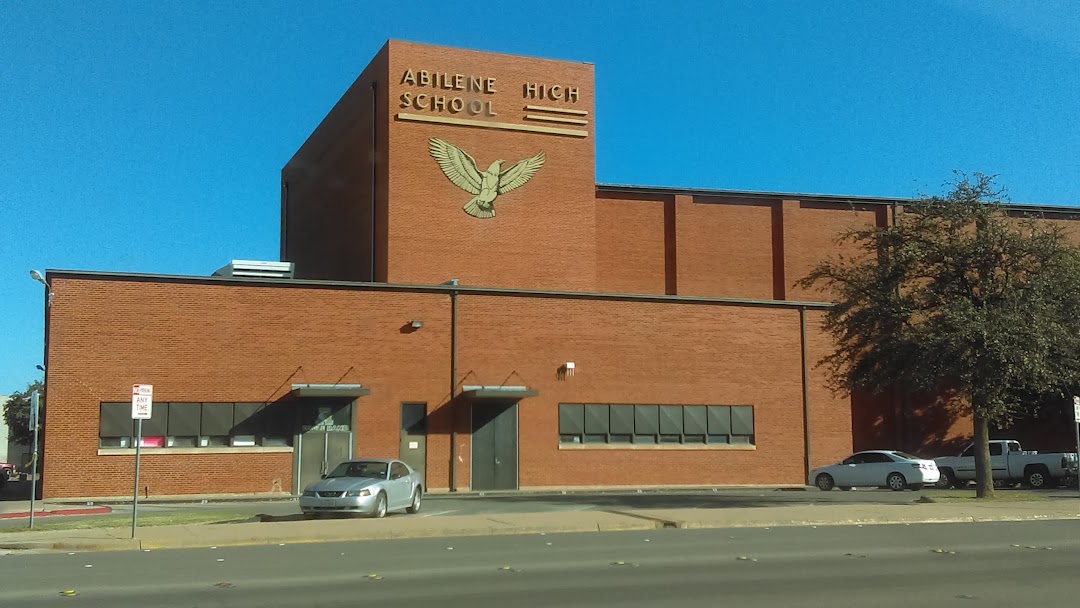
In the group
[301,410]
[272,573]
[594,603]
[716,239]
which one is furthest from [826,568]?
[716,239]

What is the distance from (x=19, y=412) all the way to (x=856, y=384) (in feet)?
232

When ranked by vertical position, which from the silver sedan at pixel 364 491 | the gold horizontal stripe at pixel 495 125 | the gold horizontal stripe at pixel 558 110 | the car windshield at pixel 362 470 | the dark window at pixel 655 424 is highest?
the gold horizontal stripe at pixel 558 110

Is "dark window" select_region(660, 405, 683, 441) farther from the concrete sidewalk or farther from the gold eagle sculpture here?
the concrete sidewalk

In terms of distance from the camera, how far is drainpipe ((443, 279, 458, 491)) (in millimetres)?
33031

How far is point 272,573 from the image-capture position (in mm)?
13141

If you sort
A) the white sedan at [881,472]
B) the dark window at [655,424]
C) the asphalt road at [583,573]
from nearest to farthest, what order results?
the asphalt road at [583,573], the white sedan at [881,472], the dark window at [655,424]

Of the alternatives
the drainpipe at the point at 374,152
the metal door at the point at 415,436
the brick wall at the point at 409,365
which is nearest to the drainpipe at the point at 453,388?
the brick wall at the point at 409,365

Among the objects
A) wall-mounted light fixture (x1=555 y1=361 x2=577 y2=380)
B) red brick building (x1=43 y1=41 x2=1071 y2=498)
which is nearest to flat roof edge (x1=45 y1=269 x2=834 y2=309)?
red brick building (x1=43 y1=41 x2=1071 y2=498)

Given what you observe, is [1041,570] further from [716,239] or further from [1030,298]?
[716,239]

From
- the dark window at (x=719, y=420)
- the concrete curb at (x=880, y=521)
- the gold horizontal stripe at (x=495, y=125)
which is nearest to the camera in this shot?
the concrete curb at (x=880, y=521)

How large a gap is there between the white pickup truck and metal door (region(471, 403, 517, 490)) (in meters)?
15.2

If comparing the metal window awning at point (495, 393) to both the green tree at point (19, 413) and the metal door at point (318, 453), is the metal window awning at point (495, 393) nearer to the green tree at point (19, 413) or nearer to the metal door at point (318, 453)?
the metal door at point (318, 453)

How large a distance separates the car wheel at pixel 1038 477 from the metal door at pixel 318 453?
23812 millimetres

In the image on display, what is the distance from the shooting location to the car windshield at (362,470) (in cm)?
2230
